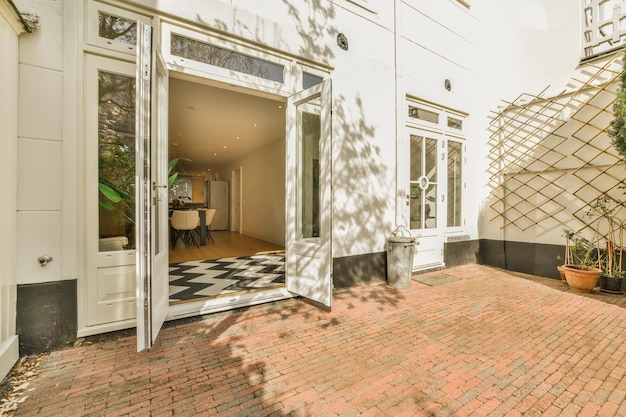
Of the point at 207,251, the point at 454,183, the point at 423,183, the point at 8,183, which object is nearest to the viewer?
the point at 8,183

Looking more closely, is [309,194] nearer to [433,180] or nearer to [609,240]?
[433,180]

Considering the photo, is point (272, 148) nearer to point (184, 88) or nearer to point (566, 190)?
point (184, 88)

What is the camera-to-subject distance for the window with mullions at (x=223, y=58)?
2.47 meters

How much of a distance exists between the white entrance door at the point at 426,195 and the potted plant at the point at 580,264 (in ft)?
5.29

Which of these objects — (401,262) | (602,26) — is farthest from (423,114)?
(602,26)

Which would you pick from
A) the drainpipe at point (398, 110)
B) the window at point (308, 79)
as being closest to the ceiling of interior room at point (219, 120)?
the window at point (308, 79)

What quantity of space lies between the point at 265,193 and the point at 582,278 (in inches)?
258

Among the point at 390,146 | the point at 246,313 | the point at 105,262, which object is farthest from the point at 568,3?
the point at 105,262

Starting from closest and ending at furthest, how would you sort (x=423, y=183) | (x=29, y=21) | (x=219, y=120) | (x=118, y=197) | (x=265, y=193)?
1. (x=29, y=21)
2. (x=118, y=197)
3. (x=423, y=183)
4. (x=219, y=120)
5. (x=265, y=193)

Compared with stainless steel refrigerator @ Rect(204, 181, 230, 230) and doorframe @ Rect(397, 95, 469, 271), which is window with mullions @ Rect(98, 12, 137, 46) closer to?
doorframe @ Rect(397, 95, 469, 271)

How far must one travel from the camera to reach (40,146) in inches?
77.8

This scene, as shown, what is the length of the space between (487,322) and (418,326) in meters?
0.69

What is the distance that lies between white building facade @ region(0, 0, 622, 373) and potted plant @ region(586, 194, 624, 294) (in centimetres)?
55

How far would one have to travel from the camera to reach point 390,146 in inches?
155
